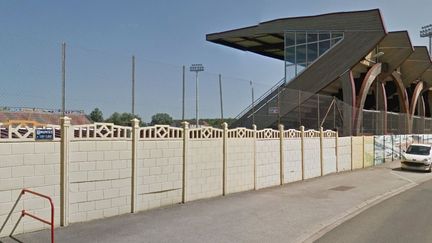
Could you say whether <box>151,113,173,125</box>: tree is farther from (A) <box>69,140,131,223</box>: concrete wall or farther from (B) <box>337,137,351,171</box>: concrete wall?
(B) <box>337,137,351,171</box>: concrete wall

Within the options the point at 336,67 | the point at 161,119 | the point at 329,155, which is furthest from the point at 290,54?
the point at 161,119

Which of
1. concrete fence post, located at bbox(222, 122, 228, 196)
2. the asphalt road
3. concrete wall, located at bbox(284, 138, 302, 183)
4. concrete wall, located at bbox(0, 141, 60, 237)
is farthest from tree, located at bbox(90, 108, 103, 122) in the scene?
concrete wall, located at bbox(284, 138, 302, 183)

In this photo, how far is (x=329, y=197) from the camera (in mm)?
14609

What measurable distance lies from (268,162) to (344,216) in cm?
526

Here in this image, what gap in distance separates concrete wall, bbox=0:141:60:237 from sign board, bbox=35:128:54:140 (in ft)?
0.36

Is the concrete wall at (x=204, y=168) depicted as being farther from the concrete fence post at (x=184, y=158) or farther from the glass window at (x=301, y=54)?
the glass window at (x=301, y=54)

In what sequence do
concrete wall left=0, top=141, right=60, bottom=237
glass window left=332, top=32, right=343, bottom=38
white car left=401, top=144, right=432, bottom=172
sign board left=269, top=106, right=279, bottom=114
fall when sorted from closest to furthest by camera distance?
concrete wall left=0, top=141, right=60, bottom=237, sign board left=269, top=106, right=279, bottom=114, white car left=401, top=144, right=432, bottom=172, glass window left=332, top=32, right=343, bottom=38

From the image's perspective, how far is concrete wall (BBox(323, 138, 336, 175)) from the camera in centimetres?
2175

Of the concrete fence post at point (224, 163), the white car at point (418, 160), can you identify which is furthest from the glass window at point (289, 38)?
the concrete fence post at point (224, 163)

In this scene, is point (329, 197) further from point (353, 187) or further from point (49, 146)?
point (49, 146)

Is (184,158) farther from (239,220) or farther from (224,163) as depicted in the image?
(239,220)

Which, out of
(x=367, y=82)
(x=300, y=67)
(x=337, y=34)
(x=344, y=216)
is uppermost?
(x=337, y=34)

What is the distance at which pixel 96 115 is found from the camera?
403 inches

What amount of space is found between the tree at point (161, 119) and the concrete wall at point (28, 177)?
3.57 metres
